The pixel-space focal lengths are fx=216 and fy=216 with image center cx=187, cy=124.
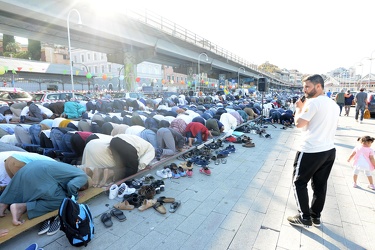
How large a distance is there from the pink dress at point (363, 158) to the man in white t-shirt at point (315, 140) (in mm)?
1928

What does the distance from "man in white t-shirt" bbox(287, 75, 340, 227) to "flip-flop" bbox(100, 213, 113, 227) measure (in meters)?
2.63

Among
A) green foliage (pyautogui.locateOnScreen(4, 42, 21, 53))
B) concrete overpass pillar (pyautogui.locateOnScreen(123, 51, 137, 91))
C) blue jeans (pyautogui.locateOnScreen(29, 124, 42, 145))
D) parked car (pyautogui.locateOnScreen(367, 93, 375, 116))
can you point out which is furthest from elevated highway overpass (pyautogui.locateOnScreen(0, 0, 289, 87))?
green foliage (pyautogui.locateOnScreen(4, 42, 21, 53))

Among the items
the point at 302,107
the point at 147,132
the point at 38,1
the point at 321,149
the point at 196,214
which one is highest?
the point at 38,1

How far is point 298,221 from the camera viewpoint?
9.84 ft

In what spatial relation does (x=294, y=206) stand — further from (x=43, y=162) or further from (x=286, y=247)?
(x=43, y=162)

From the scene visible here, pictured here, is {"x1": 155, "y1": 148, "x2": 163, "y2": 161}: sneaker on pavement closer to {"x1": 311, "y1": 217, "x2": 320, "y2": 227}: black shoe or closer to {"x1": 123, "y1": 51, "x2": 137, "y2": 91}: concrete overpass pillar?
{"x1": 311, "y1": 217, "x2": 320, "y2": 227}: black shoe

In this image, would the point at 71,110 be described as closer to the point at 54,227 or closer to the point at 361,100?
the point at 54,227

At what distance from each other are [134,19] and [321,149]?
18784 mm

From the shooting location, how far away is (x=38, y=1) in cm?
1241

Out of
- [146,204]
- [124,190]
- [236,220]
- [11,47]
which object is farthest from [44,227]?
[11,47]

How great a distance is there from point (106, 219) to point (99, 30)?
17.0m

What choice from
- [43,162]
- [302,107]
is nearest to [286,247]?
[302,107]

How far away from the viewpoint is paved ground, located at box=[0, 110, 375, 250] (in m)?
2.73

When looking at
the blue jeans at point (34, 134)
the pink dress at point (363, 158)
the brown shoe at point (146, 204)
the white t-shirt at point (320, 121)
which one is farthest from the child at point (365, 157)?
the blue jeans at point (34, 134)
